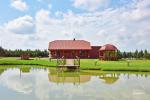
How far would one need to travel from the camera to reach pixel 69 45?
55188 millimetres

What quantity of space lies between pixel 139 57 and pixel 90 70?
93.5 feet

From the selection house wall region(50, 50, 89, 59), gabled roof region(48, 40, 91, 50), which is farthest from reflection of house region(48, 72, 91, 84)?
gabled roof region(48, 40, 91, 50)

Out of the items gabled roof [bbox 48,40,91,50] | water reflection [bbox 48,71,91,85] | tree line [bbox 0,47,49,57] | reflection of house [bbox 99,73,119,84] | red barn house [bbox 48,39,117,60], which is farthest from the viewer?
tree line [bbox 0,47,49,57]

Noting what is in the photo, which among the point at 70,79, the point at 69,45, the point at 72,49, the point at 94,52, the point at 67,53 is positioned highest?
the point at 69,45

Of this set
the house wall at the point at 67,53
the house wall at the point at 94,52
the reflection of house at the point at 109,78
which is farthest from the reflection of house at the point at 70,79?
the house wall at the point at 94,52

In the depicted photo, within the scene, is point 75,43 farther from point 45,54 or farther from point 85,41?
point 45,54

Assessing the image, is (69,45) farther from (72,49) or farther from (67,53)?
(67,53)

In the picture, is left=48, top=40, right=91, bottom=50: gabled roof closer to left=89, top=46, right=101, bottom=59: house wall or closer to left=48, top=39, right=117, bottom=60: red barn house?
left=48, top=39, right=117, bottom=60: red barn house

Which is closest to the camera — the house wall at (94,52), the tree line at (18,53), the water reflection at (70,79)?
the water reflection at (70,79)

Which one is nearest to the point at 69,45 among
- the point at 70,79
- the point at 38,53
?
the point at 38,53

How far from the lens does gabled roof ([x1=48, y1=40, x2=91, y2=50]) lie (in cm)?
5431

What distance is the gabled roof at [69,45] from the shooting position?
2138 inches

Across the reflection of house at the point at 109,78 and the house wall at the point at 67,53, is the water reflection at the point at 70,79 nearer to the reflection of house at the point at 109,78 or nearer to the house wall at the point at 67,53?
the reflection of house at the point at 109,78

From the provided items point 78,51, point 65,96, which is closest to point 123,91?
point 65,96
